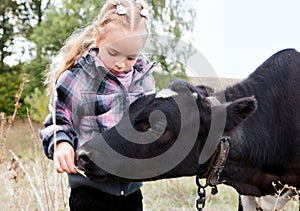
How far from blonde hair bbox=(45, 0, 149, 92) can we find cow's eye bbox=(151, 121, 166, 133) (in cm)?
61

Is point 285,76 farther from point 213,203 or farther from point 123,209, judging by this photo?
point 213,203

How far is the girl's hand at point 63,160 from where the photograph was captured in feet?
9.91

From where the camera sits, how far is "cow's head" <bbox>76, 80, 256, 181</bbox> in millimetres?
3320

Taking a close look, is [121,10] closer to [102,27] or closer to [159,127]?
[102,27]

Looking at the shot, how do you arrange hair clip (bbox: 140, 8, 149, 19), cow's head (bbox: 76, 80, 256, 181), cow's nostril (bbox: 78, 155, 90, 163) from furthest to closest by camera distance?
hair clip (bbox: 140, 8, 149, 19)
cow's head (bbox: 76, 80, 256, 181)
cow's nostril (bbox: 78, 155, 90, 163)

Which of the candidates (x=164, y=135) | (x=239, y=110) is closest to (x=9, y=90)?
(x=164, y=135)

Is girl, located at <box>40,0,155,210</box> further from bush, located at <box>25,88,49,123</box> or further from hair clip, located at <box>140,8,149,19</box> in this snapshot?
bush, located at <box>25,88,49,123</box>

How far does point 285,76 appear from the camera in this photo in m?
4.24

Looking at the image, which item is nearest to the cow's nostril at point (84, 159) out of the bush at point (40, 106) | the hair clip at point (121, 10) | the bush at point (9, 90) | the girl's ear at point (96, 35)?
the girl's ear at point (96, 35)

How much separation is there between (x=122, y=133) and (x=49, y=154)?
1.43ft

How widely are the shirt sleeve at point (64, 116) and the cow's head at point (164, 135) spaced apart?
136 millimetres

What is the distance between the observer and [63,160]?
9.92 feet

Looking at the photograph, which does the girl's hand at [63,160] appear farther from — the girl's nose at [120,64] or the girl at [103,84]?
the girl's nose at [120,64]

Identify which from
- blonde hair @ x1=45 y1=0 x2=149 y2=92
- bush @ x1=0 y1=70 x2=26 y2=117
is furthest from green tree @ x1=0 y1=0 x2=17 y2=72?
blonde hair @ x1=45 y1=0 x2=149 y2=92
